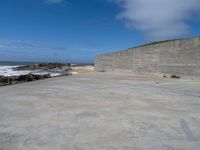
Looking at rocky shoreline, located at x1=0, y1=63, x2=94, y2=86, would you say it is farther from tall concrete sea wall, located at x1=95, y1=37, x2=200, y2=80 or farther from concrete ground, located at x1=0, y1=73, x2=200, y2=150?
concrete ground, located at x1=0, y1=73, x2=200, y2=150

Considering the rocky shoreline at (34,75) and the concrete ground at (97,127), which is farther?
the rocky shoreline at (34,75)

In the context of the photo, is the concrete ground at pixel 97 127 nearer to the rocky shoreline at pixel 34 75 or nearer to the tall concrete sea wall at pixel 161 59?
the rocky shoreline at pixel 34 75

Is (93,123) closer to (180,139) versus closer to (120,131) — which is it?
(120,131)

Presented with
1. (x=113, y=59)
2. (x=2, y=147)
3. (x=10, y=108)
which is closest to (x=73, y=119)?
(x=2, y=147)

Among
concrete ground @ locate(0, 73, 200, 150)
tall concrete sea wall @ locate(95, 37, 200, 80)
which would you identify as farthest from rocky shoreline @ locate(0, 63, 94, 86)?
concrete ground @ locate(0, 73, 200, 150)

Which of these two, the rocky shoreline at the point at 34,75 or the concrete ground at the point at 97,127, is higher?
the rocky shoreline at the point at 34,75

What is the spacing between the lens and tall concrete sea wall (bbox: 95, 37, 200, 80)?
12.4m

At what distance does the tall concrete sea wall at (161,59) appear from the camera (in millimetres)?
12391

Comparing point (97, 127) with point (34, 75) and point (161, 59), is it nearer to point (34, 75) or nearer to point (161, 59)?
point (34, 75)

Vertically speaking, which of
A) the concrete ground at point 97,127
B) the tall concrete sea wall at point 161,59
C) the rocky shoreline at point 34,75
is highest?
the tall concrete sea wall at point 161,59

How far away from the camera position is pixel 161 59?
14578mm

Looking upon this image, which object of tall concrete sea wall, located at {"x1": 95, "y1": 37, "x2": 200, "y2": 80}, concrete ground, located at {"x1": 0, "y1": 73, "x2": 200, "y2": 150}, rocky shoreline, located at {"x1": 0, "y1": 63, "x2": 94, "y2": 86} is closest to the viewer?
concrete ground, located at {"x1": 0, "y1": 73, "x2": 200, "y2": 150}

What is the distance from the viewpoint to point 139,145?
2463 millimetres

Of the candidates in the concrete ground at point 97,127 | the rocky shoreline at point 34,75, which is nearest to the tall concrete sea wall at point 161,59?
the rocky shoreline at point 34,75
